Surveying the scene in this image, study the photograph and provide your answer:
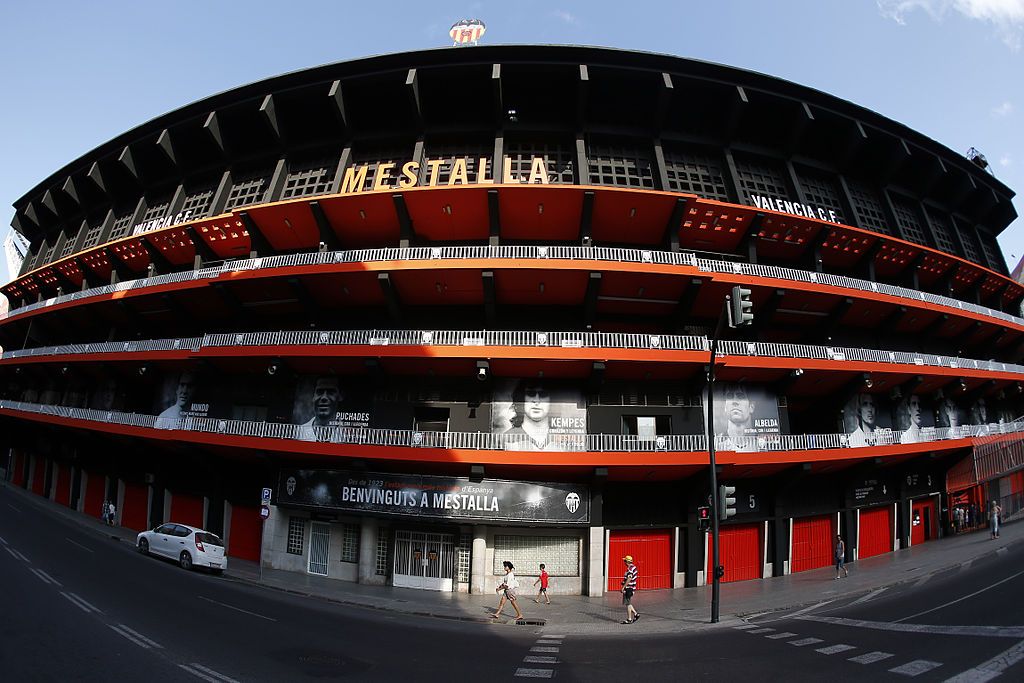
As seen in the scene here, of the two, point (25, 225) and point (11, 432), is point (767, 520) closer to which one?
point (11, 432)

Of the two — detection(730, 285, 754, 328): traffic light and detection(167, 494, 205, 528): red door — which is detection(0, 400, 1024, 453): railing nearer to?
detection(167, 494, 205, 528): red door

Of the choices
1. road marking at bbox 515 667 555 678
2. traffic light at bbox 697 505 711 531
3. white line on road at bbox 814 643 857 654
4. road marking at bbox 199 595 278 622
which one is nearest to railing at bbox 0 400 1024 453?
traffic light at bbox 697 505 711 531

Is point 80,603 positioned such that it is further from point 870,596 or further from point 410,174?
point 870,596

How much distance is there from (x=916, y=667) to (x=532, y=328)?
49.7 ft

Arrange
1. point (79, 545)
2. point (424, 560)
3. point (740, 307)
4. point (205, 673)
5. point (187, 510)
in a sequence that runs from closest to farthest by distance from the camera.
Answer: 1. point (205, 673)
2. point (740, 307)
3. point (424, 560)
4. point (79, 545)
5. point (187, 510)

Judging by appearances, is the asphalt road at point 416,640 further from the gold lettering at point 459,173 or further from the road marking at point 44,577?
the gold lettering at point 459,173

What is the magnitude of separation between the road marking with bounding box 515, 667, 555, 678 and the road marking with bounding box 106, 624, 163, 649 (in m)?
7.29

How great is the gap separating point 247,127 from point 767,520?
115ft

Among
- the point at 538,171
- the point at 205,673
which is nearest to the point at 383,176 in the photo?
the point at 538,171

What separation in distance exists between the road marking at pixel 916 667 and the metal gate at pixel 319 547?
763 inches

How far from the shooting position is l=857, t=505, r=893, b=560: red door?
23703 mm

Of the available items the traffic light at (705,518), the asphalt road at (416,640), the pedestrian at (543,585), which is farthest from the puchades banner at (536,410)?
the asphalt road at (416,640)

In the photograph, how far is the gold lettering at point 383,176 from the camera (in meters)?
21.9

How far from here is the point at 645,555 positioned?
18766mm
